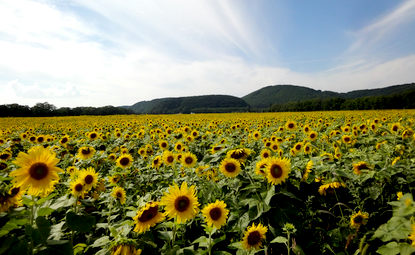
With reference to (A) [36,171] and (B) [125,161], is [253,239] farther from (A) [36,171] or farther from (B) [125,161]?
(B) [125,161]

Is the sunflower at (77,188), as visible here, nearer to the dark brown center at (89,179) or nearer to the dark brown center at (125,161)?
the dark brown center at (89,179)

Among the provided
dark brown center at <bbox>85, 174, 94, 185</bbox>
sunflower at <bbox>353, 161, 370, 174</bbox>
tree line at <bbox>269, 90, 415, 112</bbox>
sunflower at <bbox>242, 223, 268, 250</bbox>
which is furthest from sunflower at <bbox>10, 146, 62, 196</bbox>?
tree line at <bbox>269, 90, 415, 112</bbox>

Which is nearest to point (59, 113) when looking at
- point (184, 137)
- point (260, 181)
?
point (184, 137)

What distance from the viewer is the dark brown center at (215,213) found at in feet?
7.57

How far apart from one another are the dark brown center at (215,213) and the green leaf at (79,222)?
1.16m

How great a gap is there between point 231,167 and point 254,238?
1.02 meters

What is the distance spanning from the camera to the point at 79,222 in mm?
1641

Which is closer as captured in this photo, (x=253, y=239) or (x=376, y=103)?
(x=253, y=239)

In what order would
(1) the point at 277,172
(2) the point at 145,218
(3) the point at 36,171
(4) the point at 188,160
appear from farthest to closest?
→ (4) the point at 188,160 → (1) the point at 277,172 → (2) the point at 145,218 → (3) the point at 36,171

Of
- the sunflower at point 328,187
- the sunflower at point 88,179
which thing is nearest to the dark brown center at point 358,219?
the sunflower at point 328,187

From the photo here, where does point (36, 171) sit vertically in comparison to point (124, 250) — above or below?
above

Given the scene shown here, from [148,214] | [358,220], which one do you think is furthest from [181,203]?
[358,220]

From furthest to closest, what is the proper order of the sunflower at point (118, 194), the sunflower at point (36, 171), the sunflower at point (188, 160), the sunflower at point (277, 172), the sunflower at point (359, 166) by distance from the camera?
the sunflower at point (188, 160), the sunflower at point (359, 166), the sunflower at point (118, 194), the sunflower at point (277, 172), the sunflower at point (36, 171)

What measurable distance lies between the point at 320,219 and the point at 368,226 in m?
0.61
